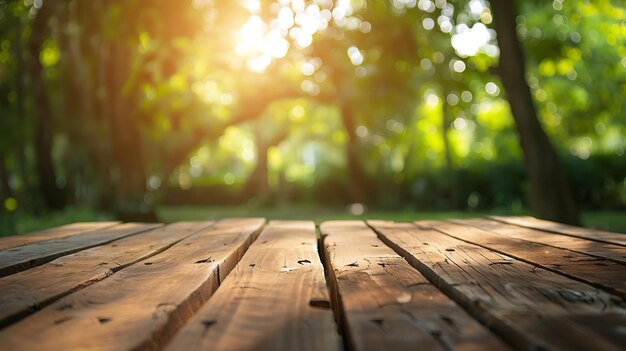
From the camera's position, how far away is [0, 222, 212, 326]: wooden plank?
154 cm

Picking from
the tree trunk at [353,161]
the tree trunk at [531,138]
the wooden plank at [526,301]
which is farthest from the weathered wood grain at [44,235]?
the tree trunk at [353,161]

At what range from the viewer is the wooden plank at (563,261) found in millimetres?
1747

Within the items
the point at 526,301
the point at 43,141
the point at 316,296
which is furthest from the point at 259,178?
the point at 526,301

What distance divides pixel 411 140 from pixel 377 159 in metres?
2.00

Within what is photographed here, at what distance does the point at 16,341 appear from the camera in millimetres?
1220

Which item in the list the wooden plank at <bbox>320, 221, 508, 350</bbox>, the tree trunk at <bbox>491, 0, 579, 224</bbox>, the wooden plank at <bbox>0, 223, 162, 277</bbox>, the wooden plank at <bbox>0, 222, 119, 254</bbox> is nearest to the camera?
the wooden plank at <bbox>320, 221, 508, 350</bbox>

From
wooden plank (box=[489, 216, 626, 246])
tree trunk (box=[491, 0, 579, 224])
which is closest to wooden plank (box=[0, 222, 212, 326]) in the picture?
wooden plank (box=[489, 216, 626, 246])

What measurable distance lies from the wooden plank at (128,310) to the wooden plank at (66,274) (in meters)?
0.05

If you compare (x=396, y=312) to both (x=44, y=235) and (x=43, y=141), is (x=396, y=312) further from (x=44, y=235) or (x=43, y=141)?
(x=43, y=141)

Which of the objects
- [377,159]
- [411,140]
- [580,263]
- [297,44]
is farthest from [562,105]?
[580,263]

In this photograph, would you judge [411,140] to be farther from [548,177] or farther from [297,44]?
[548,177]

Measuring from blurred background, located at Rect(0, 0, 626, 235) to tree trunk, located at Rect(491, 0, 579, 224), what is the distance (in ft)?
0.08

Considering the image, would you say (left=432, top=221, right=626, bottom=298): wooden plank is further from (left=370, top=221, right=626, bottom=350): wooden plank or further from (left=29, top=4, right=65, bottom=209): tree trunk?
(left=29, top=4, right=65, bottom=209): tree trunk

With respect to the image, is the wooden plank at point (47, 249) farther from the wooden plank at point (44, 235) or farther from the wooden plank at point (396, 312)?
the wooden plank at point (396, 312)
